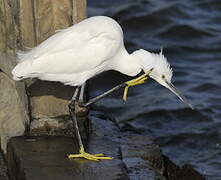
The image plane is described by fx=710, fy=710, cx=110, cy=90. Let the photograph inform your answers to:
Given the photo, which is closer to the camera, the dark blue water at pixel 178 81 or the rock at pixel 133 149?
the rock at pixel 133 149

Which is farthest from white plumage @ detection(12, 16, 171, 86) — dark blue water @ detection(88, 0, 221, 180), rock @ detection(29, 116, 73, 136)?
dark blue water @ detection(88, 0, 221, 180)

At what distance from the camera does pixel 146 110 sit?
354 inches

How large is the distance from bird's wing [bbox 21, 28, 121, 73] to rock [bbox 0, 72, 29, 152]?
0.59 meters

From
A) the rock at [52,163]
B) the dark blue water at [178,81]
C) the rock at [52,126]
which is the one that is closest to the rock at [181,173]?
the rock at [52,163]

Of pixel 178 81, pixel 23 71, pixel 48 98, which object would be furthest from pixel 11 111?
pixel 178 81

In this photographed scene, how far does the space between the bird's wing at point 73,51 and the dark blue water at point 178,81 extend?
88.7 inches

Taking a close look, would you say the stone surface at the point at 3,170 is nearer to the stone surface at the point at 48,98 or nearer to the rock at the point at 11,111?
the rock at the point at 11,111

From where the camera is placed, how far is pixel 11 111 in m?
5.98

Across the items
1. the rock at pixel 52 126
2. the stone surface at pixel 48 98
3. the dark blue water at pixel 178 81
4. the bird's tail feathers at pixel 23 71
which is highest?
the bird's tail feathers at pixel 23 71

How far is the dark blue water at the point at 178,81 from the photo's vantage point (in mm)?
8125

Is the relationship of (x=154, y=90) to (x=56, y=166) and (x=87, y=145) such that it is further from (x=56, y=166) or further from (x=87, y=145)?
(x=56, y=166)

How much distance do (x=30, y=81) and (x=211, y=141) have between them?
3.00 m

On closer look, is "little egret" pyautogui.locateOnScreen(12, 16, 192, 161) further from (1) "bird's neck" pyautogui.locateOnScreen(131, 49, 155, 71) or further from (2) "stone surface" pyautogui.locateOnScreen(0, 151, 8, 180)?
(2) "stone surface" pyautogui.locateOnScreen(0, 151, 8, 180)

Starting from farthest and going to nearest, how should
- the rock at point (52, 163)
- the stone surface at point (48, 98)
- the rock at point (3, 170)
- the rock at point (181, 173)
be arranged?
the rock at point (181, 173)
the stone surface at point (48, 98)
the rock at point (3, 170)
the rock at point (52, 163)
